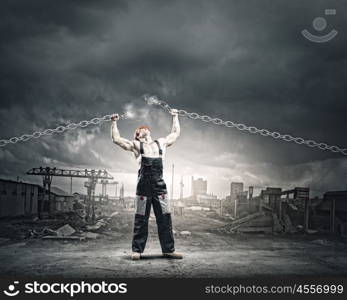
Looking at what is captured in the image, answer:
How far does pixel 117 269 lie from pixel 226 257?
6.75 ft

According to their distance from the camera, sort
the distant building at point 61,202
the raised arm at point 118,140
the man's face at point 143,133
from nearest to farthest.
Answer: the raised arm at point 118,140
the man's face at point 143,133
the distant building at point 61,202

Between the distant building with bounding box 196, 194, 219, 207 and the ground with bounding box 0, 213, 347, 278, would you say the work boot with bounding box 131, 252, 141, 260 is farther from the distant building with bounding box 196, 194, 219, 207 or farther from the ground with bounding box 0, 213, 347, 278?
the distant building with bounding box 196, 194, 219, 207

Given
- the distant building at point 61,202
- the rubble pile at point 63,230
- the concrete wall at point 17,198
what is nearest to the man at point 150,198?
the rubble pile at point 63,230

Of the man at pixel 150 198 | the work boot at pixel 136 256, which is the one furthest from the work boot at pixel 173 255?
the work boot at pixel 136 256

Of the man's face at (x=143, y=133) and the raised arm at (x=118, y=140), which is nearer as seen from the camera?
the raised arm at (x=118, y=140)

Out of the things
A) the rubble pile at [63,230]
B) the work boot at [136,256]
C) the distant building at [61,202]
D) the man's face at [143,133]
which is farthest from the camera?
the distant building at [61,202]

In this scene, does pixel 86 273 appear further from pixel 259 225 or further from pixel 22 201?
pixel 22 201

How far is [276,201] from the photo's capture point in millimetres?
13117

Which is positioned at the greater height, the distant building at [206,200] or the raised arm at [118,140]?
the raised arm at [118,140]

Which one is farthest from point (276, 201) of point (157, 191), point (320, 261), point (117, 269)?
point (117, 269)

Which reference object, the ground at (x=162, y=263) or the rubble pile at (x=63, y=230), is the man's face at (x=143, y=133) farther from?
the rubble pile at (x=63, y=230)

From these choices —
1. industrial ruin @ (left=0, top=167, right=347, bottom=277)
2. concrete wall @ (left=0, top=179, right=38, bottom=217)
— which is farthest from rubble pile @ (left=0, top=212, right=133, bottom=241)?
concrete wall @ (left=0, top=179, right=38, bottom=217)

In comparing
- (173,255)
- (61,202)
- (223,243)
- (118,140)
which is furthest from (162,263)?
(61,202)

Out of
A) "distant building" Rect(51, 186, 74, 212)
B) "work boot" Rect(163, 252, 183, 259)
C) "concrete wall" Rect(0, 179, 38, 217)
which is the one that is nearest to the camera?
"work boot" Rect(163, 252, 183, 259)
